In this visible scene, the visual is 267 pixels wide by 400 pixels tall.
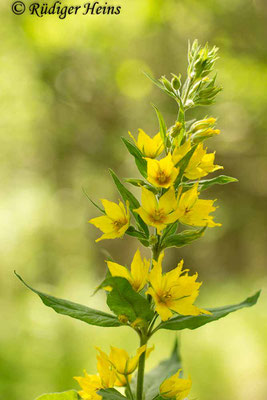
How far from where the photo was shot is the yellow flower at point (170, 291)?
1.76 feet

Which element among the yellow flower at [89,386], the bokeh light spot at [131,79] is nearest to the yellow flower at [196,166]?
the yellow flower at [89,386]

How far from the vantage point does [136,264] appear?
0.56 meters

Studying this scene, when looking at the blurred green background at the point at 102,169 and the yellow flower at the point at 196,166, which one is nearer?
the yellow flower at the point at 196,166

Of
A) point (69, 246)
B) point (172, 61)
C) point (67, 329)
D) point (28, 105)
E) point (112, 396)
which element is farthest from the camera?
point (69, 246)

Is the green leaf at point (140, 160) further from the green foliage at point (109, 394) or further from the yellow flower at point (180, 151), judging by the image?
the green foliage at point (109, 394)

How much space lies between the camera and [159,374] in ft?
2.34

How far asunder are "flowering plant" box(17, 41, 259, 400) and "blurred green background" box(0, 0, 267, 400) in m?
2.78

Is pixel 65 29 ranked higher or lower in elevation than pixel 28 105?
higher

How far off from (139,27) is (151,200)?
17.1ft

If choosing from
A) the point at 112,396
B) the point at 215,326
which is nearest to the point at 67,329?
the point at 215,326

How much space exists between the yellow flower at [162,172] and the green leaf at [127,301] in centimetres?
14

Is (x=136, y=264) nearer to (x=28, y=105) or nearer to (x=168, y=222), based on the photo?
(x=168, y=222)

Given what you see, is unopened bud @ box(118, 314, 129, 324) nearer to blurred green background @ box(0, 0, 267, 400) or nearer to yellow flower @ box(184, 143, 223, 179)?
yellow flower @ box(184, 143, 223, 179)

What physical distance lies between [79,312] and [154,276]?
115 mm
